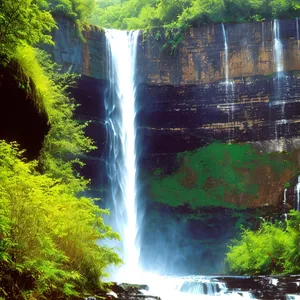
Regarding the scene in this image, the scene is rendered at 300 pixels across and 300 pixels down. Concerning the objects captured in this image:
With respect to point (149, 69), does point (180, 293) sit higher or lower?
lower

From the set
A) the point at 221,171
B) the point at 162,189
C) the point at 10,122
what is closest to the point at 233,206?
the point at 221,171

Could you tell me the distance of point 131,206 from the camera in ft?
87.3

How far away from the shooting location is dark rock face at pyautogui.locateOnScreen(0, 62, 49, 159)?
8.73m

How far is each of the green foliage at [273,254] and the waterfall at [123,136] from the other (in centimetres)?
760

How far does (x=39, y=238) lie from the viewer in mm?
6727

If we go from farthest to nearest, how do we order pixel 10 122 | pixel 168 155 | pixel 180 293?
pixel 168 155
pixel 180 293
pixel 10 122

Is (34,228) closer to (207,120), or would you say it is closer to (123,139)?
(123,139)

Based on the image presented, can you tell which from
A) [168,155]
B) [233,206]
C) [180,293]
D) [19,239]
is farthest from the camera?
[168,155]

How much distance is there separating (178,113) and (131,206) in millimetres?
6582

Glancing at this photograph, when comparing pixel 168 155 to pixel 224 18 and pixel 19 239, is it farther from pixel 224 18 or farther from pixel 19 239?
pixel 19 239

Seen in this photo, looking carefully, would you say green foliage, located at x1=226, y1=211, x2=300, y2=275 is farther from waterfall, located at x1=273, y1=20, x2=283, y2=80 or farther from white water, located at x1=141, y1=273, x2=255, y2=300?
waterfall, located at x1=273, y1=20, x2=283, y2=80

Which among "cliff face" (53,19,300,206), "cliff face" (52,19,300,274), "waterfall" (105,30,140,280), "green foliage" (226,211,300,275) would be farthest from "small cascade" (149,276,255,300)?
"cliff face" (53,19,300,206)

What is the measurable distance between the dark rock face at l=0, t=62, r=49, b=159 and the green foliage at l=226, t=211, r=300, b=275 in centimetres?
1047

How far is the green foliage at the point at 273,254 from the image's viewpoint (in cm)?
1672
